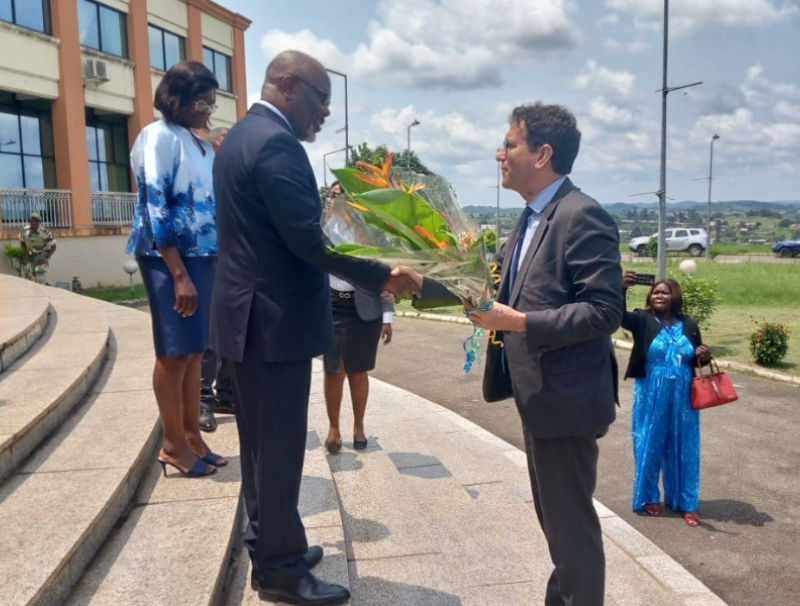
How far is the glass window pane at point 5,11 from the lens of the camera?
17.5 metres

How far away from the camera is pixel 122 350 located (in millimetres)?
6285

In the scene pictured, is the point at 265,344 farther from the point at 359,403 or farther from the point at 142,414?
the point at 359,403

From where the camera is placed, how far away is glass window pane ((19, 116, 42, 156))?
64.3 ft

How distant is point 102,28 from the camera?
20953 mm

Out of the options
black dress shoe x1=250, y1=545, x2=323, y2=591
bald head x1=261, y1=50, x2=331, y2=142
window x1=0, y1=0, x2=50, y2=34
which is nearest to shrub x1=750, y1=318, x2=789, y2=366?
black dress shoe x1=250, y1=545, x2=323, y2=591

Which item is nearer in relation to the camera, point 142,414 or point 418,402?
point 142,414

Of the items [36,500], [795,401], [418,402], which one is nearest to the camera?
[36,500]

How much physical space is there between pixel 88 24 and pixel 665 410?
21598mm

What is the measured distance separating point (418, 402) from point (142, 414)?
134 inches

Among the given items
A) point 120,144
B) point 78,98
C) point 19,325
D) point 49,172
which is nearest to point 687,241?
point 120,144

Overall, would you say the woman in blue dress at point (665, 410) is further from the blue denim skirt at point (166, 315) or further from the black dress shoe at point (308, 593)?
the blue denim skirt at point (166, 315)

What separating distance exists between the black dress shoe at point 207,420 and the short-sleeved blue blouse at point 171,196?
1.55 m

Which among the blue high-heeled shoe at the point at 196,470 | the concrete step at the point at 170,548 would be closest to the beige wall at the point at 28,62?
the blue high-heeled shoe at the point at 196,470

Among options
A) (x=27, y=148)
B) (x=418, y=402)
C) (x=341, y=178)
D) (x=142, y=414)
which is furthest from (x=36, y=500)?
(x=27, y=148)
